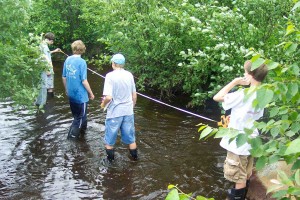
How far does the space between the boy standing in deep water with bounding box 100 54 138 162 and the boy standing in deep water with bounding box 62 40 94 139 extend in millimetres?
1206

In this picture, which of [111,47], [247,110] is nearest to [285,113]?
[247,110]

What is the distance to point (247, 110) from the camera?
4824 mm

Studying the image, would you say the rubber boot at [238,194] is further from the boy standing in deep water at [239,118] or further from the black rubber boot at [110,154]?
the black rubber boot at [110,154]

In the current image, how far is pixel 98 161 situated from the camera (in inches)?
280

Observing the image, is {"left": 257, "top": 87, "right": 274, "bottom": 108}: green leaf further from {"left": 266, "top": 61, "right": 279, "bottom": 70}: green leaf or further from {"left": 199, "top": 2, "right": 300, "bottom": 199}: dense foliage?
{"left": 266, "top": 61, "right": 279, "bottom": 70}: green leaf

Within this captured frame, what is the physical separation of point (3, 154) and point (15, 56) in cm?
223

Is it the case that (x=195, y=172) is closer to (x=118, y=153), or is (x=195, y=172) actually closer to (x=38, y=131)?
(x=118, y=153)

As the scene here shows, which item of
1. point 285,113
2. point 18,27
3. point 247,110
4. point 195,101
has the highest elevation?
point 18,27

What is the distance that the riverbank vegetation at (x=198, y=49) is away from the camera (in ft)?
8.52

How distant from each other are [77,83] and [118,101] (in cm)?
141

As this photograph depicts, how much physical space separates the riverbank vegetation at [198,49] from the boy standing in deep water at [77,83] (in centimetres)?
76

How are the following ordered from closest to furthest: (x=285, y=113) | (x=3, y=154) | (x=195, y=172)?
(x=285, y=113)
(x=195, y=172)
(x=3, y=154)

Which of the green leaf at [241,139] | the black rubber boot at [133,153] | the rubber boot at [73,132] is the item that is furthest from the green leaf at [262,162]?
the rubber boot at [73,132]

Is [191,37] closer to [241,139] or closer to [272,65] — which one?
[241,139]
